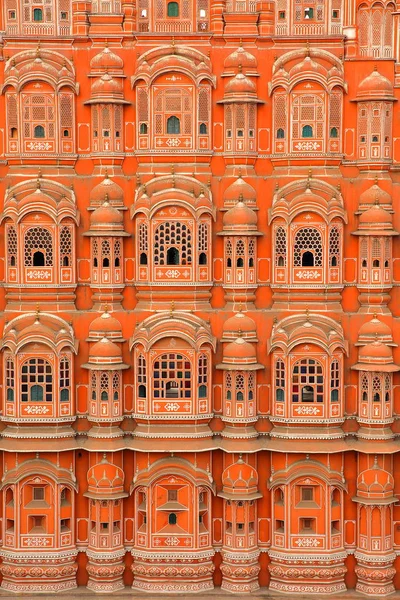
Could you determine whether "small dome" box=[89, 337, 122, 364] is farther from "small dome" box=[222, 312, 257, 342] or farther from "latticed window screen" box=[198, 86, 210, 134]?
"latticed window screen" box=[198, 86, 210, 134]

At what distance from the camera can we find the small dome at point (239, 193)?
1521 inches

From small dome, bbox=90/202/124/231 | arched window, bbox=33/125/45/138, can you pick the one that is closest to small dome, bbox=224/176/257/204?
small dome, bbox=90/202/124/231

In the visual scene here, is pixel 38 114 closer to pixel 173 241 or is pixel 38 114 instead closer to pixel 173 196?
pixel 173 196

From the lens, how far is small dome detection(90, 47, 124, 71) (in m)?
38.6

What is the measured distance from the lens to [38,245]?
3891 centimetres

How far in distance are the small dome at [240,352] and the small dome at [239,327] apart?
0.86ft

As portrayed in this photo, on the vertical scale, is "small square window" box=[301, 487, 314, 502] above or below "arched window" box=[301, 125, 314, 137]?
below

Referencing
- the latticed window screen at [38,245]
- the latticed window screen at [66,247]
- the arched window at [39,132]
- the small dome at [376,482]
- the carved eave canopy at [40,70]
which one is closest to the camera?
the carved eave canopy at [40,70]

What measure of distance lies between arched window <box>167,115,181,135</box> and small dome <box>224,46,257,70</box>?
2696 millimetres

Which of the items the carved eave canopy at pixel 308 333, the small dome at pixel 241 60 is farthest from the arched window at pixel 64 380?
the small dome at pixel 241 60

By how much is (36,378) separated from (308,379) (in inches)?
394

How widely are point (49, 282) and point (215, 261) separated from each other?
20.4ft

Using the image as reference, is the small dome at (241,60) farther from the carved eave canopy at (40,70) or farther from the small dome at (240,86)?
the carved eave canopy at (40,70)

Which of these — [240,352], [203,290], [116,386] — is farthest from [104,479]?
[203,290]
